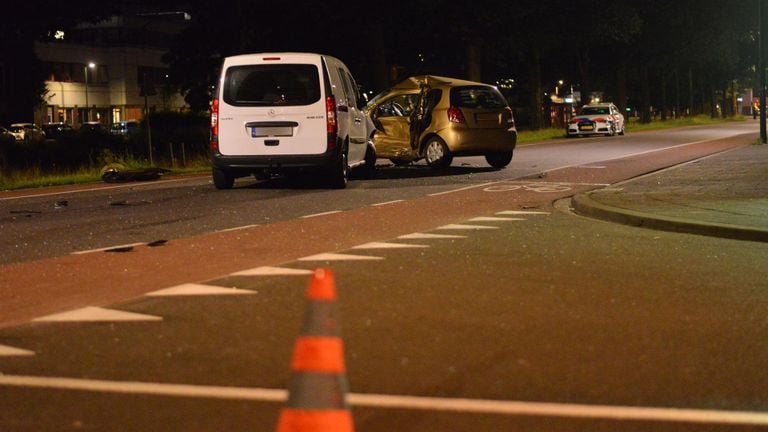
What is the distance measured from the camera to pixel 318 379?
11.6 ft

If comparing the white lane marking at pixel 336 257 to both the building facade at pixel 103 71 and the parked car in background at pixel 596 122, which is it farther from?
the building facade at pixel 103 71

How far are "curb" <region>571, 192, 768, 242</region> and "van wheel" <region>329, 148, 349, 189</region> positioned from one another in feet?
16.0

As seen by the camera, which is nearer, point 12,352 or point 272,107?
point 12,352

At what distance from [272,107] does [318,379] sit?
52.1ft

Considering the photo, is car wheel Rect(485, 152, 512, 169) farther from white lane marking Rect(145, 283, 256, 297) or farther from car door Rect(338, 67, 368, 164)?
white lane marking Rect(145, 283, 256, 297)

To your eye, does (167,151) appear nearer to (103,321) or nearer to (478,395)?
(103,321)

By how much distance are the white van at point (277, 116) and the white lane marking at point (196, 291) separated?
10.3m

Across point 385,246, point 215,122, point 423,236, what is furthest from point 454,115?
point 385,246

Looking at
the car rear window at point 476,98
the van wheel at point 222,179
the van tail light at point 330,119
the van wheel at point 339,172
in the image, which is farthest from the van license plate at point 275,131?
the car rear window at point 476,98

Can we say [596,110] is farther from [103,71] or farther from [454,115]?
[103,71]

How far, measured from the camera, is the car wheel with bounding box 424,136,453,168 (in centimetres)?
2489

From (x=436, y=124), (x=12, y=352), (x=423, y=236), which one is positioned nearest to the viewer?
(x=12, y=352)

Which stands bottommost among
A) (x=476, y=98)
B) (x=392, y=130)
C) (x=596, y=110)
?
(x=392, y=130)

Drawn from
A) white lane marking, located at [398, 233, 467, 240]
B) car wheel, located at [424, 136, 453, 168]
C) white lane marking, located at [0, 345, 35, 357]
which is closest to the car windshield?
car wheel, located at [424, 136, 453, 168]
